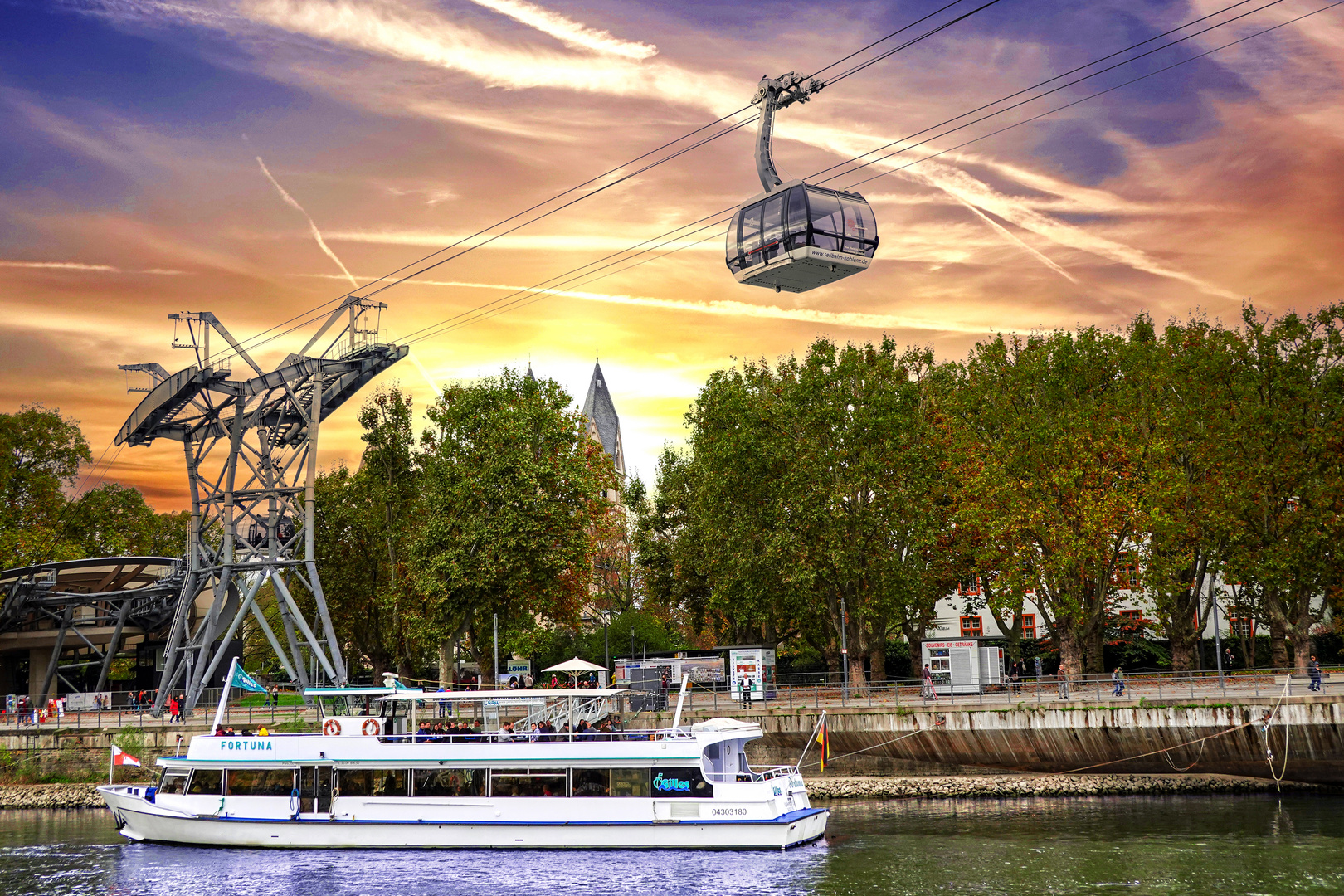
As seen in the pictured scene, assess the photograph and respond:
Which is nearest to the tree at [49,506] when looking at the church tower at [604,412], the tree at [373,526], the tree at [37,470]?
the tree at [37,470]

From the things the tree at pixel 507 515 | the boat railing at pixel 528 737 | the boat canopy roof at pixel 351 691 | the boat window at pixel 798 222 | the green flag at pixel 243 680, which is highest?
the boat window at pixel 798 222

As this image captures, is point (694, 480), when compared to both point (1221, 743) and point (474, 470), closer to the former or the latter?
point (474, 470)

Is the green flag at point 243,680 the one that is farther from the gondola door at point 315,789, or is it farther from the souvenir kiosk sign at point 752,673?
the souvenir kiosk sign at point 752,673

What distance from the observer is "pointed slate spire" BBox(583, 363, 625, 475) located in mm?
157125

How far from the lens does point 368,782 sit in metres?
32.8

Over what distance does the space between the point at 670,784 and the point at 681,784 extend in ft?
1.02

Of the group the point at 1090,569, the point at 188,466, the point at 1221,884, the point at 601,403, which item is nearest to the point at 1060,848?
the point at 1221,884

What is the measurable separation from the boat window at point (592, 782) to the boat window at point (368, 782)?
5474 mm

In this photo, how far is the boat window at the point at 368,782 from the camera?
32688 millimetres

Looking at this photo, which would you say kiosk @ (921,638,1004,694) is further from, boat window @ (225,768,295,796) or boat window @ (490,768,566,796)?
boat window @ (225,768,295,796)

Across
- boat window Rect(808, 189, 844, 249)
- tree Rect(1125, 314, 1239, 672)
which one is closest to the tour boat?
boat window Rect(808, 189, 844, 249)

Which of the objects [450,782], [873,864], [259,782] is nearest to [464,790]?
[450,782]

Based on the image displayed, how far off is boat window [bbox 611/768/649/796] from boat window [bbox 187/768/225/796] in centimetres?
1228

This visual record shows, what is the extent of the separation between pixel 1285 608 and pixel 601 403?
383 feet
